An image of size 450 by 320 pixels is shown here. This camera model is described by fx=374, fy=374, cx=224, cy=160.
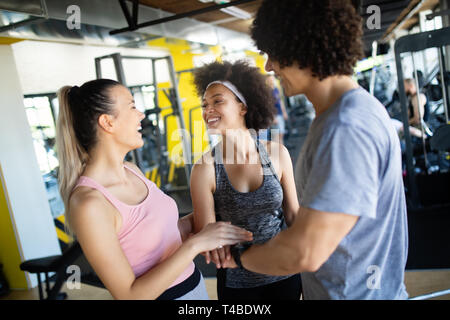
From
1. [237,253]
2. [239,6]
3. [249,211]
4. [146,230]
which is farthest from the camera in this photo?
[239,6]

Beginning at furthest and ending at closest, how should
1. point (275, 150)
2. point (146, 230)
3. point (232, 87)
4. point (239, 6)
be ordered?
point (239, 6), point (232, 87), point (275, 150), point (146, 230)

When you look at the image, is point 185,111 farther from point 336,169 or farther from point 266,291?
point 336,169

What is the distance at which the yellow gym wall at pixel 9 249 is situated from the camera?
3709 millimetres

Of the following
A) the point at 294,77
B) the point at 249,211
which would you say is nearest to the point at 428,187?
the point at 249,211

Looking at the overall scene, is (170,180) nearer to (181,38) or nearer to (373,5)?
(181,38)

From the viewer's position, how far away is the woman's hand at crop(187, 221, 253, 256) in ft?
3.73

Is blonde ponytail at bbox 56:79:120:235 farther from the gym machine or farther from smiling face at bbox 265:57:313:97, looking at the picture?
the gym machine

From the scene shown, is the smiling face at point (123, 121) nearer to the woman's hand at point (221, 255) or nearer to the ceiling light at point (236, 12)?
the woman's hand at point (221, 255)

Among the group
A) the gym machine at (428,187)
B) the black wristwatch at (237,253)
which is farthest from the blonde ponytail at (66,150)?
the gym machine at (428,187)

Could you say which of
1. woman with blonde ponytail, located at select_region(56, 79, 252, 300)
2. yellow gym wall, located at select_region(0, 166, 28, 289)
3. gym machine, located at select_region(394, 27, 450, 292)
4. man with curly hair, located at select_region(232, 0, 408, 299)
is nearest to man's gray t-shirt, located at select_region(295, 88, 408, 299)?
man with curly hair, located at select_region(232, 0, 408, 299)

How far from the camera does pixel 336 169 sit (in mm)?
788

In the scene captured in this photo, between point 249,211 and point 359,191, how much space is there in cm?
77

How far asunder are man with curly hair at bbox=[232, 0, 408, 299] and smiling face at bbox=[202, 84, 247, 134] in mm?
734

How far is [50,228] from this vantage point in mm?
4078
